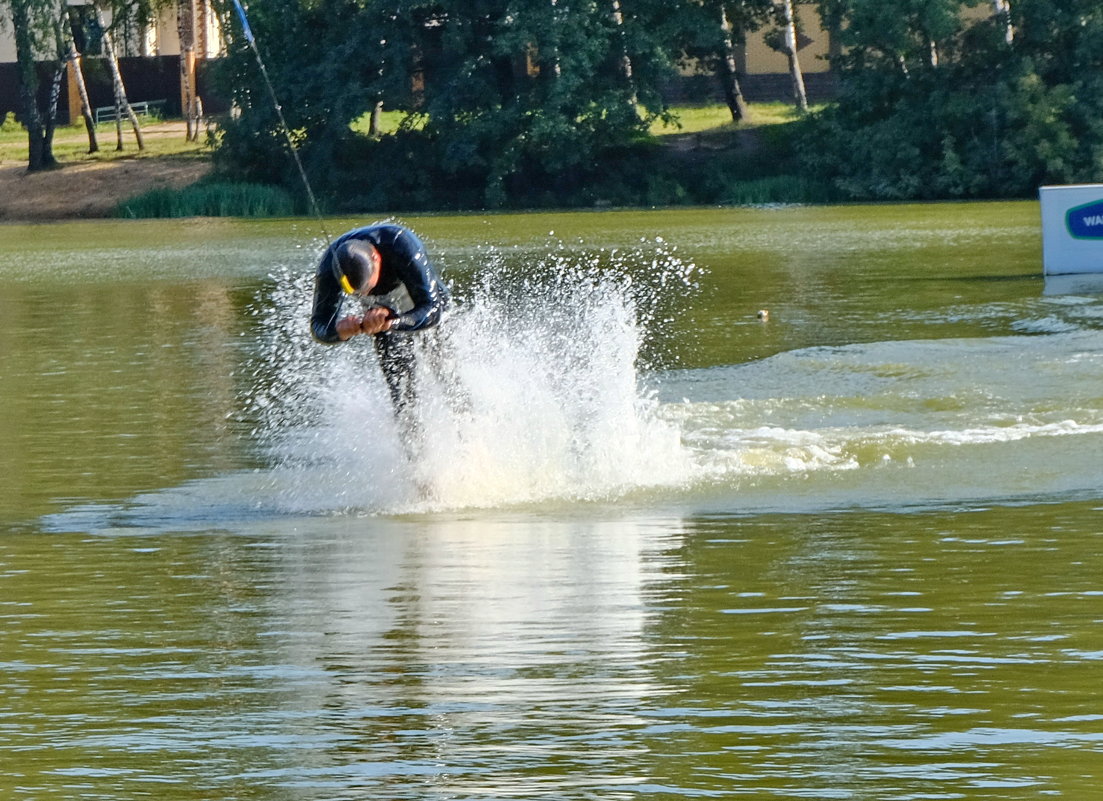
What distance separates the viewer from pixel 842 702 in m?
6.35

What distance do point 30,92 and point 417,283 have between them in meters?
52.9

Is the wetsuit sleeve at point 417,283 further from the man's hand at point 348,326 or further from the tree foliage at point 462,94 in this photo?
the tree foliage at point 462,94

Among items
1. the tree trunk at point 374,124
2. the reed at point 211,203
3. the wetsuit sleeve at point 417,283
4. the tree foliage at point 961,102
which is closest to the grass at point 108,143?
the tree trunk at point 374,124

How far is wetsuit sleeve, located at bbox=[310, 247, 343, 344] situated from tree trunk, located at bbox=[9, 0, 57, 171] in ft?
164

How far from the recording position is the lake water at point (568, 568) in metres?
5.92

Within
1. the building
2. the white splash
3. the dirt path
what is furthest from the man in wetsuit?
the building

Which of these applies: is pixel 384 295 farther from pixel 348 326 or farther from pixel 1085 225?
pixel 1085 225

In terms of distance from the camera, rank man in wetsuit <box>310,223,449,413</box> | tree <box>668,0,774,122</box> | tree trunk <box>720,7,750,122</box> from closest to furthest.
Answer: man in wetsuit <box>310,223,449,413</box> < tree <box>668,0,774,122</box> < tree trunk <box>720,7,750,122</box>

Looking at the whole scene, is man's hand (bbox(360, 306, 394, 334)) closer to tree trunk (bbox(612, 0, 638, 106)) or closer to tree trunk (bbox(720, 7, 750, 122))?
tree trunk (bbox(612, 0, 638, 106))

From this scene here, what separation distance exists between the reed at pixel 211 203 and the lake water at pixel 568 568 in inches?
1387

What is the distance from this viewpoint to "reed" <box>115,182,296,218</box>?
5506 cm

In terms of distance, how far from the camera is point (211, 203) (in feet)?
182

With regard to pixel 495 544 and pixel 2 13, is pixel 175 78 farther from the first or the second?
pixel 495 544

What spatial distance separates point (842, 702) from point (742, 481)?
468cm
